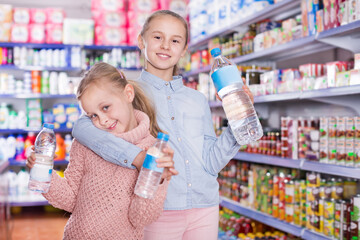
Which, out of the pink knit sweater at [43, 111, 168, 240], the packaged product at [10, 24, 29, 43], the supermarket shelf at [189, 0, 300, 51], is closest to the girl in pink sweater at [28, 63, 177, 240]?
the pink knit sweater at [43, 111, 168, 240]

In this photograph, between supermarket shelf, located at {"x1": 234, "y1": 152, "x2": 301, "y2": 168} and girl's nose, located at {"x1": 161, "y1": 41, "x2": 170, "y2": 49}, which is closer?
girl's nose, located at {"x1": 161, "y1": 41, "x2": 170, "y2": 49}

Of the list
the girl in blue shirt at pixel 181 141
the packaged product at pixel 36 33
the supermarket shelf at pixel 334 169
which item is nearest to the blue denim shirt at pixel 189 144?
the girl in blue shirt at pixel 181 141

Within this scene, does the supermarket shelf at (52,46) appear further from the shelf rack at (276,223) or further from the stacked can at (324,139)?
the stacked can at (324,139)

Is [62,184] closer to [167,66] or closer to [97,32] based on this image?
[167,66]

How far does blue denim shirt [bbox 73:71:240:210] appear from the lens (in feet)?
5.24

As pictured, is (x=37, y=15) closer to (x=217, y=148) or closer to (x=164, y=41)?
(x=164, y=41)

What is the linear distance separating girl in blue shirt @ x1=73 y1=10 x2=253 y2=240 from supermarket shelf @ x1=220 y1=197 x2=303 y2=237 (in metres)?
1.45

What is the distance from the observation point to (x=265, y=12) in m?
3.37

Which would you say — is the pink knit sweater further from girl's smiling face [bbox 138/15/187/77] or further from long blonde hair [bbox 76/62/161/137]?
girl's smiling face [bbox 138/15/187/77]

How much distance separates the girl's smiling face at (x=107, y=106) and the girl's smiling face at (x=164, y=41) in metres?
0.26

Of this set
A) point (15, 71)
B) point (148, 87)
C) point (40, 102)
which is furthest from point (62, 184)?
point (15, 71)

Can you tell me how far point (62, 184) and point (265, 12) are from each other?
8.28 feet

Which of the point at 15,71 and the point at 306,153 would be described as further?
the point at 15,71

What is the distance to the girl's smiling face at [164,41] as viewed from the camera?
5.30 feet
